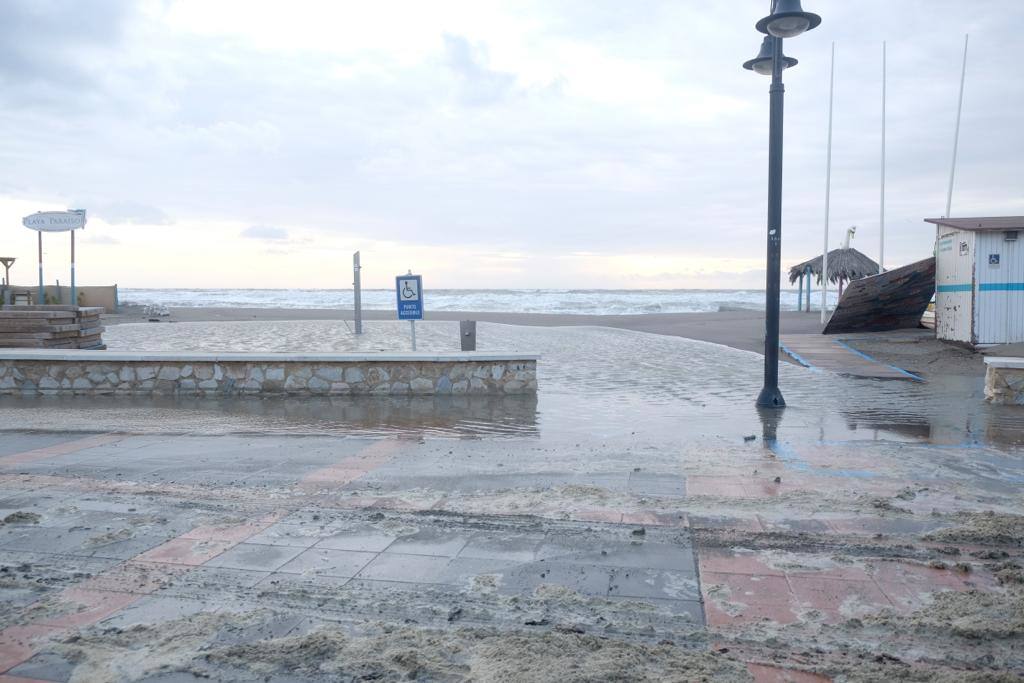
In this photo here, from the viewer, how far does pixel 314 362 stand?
10.4 meters

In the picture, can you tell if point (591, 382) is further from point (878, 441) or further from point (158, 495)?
point (158, 495)

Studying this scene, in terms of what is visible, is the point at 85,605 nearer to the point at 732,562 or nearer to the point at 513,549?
the point at 513,549

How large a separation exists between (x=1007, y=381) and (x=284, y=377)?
9.09m

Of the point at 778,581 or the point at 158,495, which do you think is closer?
the point at 778,581

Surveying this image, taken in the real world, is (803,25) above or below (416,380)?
above

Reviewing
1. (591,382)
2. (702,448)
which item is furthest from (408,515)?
(591,382)

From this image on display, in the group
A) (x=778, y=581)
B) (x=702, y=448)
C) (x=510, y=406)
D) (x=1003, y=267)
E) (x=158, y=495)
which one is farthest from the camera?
(x=1003, y=267)

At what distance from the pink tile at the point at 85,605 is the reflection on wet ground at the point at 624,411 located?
4.30 metres

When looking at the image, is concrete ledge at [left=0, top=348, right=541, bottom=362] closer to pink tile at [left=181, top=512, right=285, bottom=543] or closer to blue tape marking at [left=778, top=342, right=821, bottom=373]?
pink tile at [left=181, top=512, right=285, bottom=543]

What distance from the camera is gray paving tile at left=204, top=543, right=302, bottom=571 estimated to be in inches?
161

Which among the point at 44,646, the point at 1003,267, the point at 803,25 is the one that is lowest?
the point at 44,646

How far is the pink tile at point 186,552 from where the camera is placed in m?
4.17

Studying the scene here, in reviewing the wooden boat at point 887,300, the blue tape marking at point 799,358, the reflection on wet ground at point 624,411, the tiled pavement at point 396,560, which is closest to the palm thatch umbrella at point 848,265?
the wooden boat at point 887,300

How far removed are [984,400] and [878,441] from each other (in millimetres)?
3324
